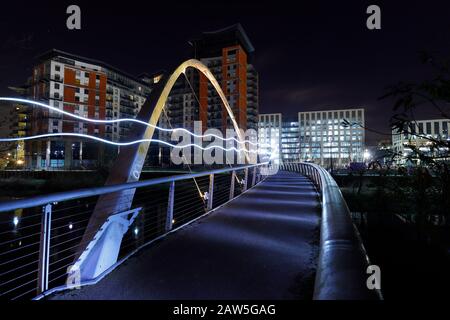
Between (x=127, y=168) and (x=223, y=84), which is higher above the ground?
(x=223, y=84)

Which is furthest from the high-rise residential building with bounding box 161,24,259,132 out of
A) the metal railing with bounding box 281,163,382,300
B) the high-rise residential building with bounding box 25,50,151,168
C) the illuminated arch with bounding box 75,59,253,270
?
the metal railing with bounding box 281,163,382,300

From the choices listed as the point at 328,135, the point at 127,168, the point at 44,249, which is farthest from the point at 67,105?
the point at 328,135

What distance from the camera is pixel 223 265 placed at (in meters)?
2.80

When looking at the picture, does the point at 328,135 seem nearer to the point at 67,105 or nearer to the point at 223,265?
the point at 67,105

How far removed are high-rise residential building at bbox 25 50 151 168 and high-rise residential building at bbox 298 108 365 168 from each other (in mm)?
89241

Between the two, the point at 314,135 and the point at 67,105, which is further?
the point at 314,135

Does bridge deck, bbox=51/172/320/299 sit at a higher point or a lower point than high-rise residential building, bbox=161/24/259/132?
lower

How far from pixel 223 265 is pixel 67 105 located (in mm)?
68386

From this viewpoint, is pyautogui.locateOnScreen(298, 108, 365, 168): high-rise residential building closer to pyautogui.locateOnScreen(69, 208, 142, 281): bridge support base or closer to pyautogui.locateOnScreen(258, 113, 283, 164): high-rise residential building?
pyautogui.locateOnScreen(258, 113, 283, 164): high-rise residential building

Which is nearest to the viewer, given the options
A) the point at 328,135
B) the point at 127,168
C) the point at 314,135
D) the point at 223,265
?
the point at 223,265

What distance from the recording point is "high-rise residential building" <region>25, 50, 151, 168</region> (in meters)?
59.0

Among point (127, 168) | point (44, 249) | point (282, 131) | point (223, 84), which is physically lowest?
point (44, 249)

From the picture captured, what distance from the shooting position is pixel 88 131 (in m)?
62.7

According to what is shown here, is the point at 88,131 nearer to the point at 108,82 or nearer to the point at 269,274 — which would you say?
the point at 108,82
